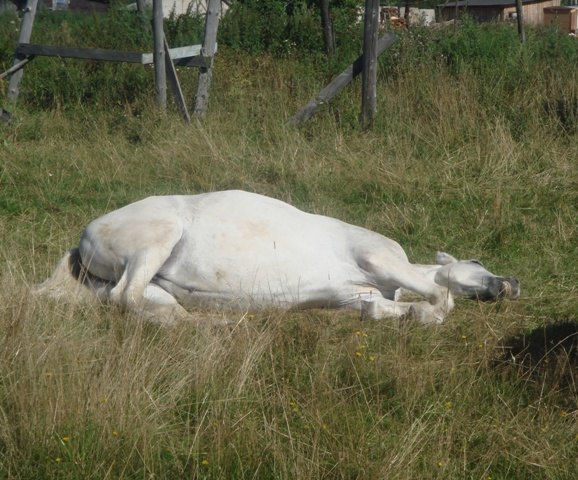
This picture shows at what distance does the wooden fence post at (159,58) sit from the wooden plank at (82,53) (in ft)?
0.60

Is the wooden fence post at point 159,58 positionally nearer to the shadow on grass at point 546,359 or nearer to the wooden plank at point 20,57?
the wooden plank at point 20,57

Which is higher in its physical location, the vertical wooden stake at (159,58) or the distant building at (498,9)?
the vertical wooden stake at (159,58)

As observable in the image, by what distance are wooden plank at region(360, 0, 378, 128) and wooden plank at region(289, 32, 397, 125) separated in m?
0.18

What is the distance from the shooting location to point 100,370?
4.05m

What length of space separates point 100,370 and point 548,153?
5.39 meters

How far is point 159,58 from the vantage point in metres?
10.1

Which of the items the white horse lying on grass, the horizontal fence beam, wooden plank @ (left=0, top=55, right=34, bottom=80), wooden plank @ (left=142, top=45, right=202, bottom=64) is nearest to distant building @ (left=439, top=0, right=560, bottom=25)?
wooden plank @ (left=142, top=45, right=202, bottom=64)

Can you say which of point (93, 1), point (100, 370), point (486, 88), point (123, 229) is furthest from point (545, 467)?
point (93, 1)

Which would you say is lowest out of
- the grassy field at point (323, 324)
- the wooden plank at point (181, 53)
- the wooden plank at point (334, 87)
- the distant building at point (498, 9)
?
the distant building at point (498, 9)

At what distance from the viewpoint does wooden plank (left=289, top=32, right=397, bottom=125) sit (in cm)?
945

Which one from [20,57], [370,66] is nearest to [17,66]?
[20,57]

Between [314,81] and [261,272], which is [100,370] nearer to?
[261,272]

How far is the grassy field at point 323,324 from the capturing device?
3.59m

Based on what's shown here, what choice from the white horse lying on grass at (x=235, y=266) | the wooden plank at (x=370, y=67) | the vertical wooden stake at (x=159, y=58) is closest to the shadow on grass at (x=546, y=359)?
the white horse lying on grass at (x=235, y=266)
